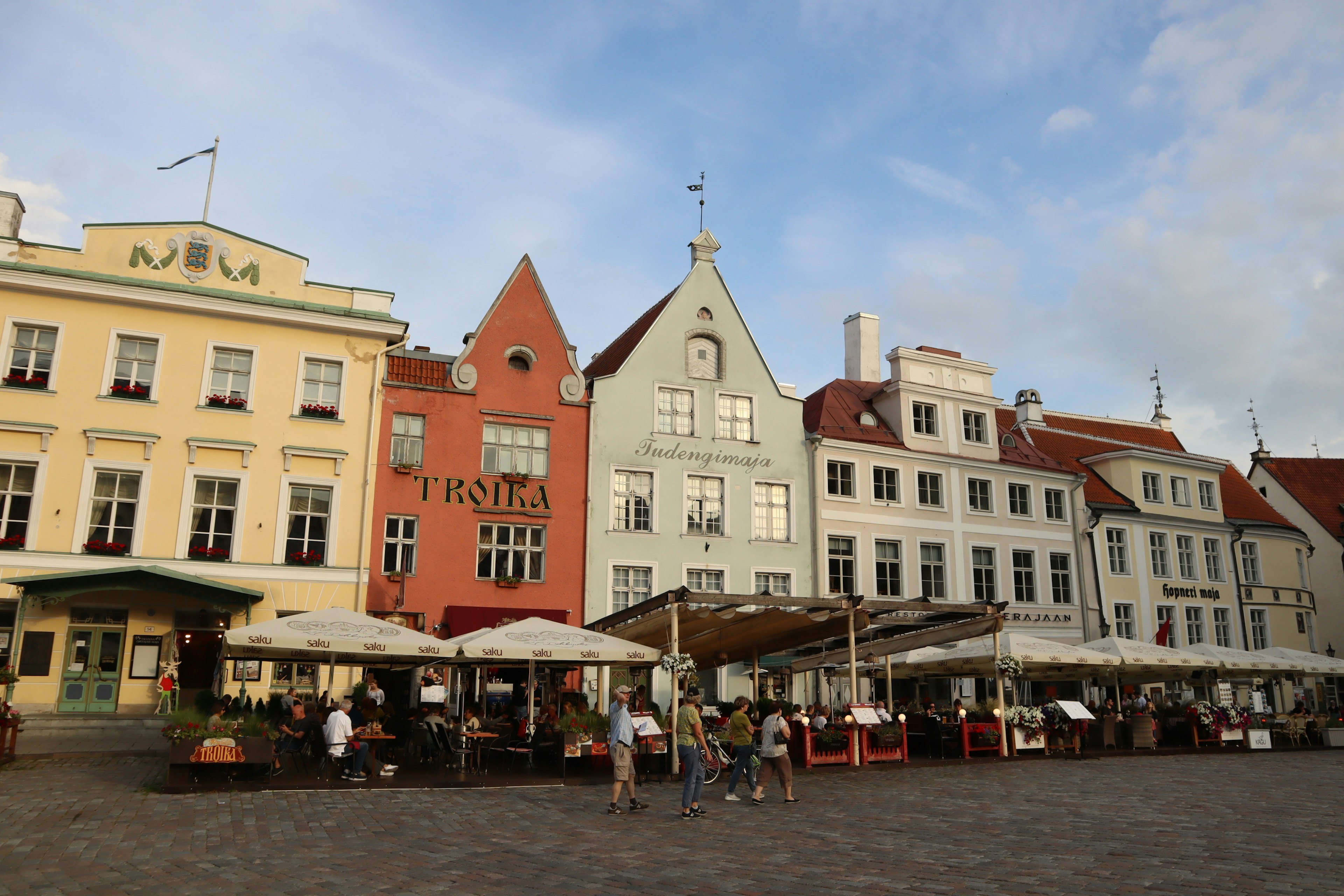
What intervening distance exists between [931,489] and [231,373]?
71.5 ft

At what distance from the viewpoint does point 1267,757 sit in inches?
955

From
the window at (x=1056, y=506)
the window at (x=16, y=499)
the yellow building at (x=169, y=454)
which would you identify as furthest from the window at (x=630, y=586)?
the window at (x=1056, y=506)

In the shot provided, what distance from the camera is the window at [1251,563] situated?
40.9 metres

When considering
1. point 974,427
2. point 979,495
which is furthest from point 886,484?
point 974,427

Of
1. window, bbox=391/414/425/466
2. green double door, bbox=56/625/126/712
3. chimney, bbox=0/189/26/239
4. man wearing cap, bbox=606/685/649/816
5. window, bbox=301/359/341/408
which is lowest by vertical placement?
man wearing cap, bbox=606/685/649/816

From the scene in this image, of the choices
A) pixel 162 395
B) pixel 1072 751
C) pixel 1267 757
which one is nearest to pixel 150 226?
pixel 162 395

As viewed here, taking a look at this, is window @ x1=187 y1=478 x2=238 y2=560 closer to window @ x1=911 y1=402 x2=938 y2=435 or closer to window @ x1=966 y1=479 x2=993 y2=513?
window @ x1=911 y1=402 x2=938 y2=435

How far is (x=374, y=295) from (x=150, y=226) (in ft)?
18.8

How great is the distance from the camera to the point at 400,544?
2677 cm

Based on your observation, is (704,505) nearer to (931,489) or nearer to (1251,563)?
(931,489)

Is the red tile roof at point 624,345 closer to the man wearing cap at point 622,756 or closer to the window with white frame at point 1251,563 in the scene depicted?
the man wearing cap at point 622,756

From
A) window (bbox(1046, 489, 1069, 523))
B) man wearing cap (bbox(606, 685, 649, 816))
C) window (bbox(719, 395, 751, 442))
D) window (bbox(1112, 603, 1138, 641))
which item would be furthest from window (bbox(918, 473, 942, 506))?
man wearing cap (bbox(606, 685, 649, 816))

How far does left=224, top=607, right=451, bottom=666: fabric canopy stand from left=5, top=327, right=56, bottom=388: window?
436 inches

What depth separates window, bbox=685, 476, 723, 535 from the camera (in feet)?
99.0
